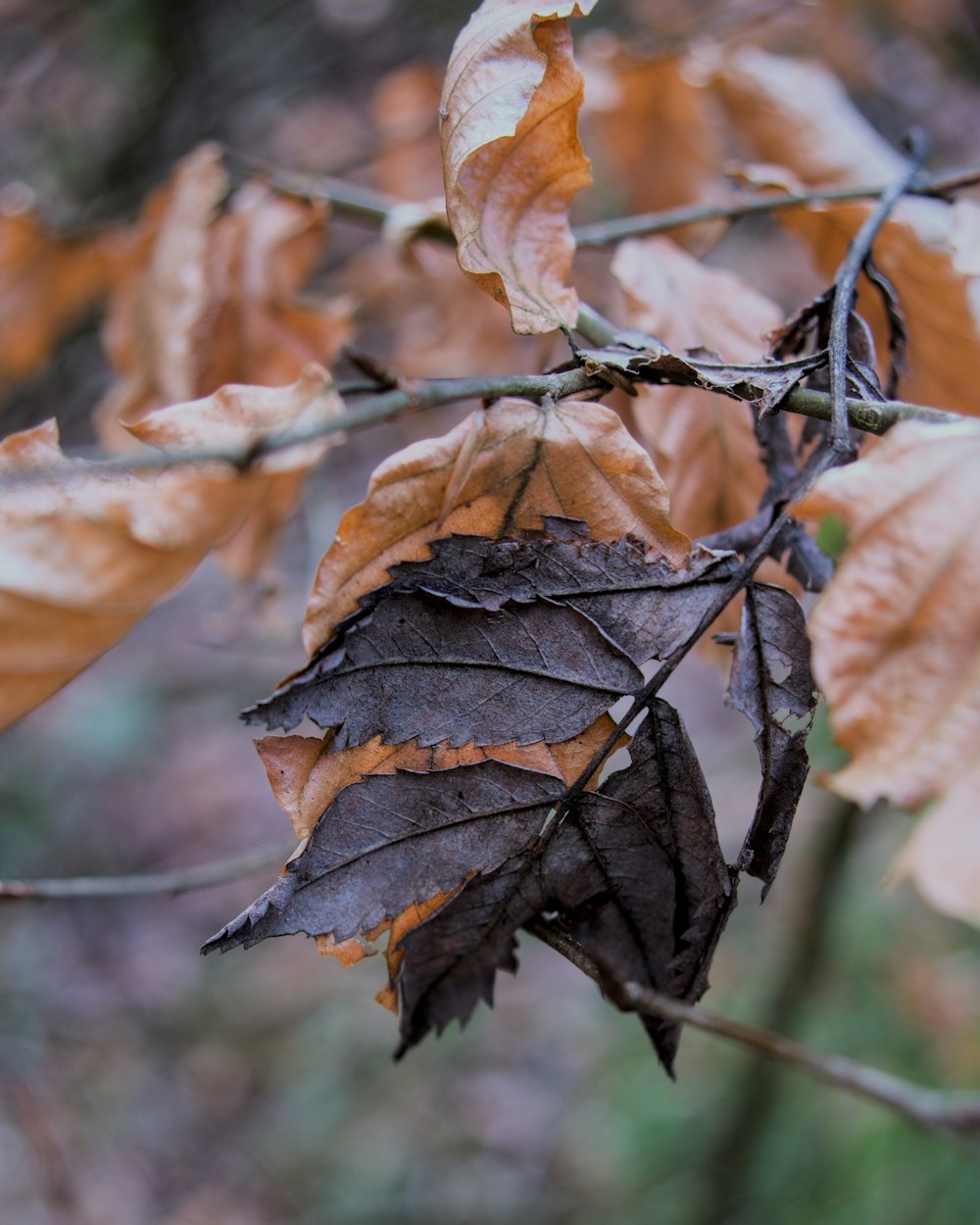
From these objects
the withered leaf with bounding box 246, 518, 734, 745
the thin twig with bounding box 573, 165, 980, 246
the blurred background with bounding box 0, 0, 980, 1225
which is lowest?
the blurred background with bounding box 0, 0, 980, 1225

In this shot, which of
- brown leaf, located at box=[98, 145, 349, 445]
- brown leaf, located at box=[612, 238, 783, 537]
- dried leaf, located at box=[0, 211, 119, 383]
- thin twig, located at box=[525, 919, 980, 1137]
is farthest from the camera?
dried leaf, located at box=[0, 211, 119, 383]

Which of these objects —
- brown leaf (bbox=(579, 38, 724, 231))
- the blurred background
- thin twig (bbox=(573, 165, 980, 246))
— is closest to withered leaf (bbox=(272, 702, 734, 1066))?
thin twig (bbox=(573, 165, 980, 246))

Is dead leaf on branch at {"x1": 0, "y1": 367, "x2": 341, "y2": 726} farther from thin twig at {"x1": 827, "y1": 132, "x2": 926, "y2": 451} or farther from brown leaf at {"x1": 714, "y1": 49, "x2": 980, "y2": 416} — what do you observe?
brown leaf at {"x1": 714, "y1": 49, "x2": 980, "y2": 416}

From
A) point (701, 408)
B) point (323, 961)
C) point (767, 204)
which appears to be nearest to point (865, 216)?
point (767, 204)

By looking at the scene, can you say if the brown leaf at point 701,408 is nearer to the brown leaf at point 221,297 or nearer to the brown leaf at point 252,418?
the brown leaf at point 252,418

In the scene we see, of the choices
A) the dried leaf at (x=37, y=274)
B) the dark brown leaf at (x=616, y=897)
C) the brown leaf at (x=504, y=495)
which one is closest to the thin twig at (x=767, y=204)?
the brown leaf at (x=504, y=495)

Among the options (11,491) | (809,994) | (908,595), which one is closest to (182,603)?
(809,994)

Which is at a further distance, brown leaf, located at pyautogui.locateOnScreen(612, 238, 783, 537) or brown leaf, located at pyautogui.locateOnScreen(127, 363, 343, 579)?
brown leaf, located at pyautogui.locateOnScreen(612, 238, 783, 537)
